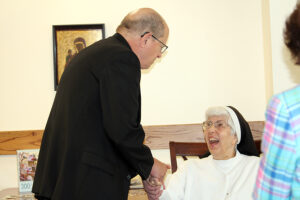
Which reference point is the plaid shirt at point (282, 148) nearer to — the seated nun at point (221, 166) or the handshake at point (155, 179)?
the handshake at point (155, 179)

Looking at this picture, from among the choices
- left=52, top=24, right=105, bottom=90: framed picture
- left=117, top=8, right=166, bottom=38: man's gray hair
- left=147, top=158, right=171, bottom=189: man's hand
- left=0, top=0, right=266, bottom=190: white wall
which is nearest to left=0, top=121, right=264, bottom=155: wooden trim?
left=0, top=0, right=266, bottom=190: white wall

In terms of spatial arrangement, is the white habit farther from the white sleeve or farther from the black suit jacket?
the black suit jacket

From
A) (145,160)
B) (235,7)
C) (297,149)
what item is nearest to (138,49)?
(145,160)

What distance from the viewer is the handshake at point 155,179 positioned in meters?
2.17

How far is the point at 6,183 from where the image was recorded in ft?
11.8

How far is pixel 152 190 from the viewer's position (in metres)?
2.33

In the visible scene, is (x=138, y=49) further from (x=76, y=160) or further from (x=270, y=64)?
(x=270, y=64)

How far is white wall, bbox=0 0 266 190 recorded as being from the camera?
3.49 m

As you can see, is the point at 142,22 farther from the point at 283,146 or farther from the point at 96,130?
the point at 283,146

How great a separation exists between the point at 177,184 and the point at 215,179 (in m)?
0.27

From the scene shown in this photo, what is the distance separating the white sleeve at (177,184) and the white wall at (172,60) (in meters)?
0.74

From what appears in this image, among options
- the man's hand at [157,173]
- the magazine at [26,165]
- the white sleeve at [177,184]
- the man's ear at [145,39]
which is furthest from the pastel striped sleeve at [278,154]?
the magazine at [26,165]

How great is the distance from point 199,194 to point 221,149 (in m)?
0.35

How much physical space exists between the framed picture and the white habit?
1407 millimetres
